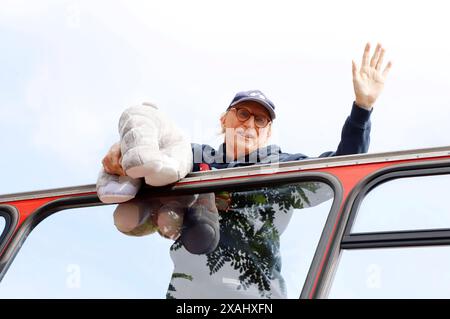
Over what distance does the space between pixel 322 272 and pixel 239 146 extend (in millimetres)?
1087

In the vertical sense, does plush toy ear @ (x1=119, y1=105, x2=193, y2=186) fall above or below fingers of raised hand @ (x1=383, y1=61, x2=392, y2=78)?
below

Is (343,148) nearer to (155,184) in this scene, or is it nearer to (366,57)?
(366,57)

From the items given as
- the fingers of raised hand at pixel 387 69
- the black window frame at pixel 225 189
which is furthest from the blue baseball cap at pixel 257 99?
the black window frame at pixel 225 189

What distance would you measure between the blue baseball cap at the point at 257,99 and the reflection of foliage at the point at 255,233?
0.79 meters

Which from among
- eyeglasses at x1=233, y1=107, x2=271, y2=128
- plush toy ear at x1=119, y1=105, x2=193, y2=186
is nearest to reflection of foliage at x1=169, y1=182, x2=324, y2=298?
plush toy ear at x1=119, y1=105, x2=193, y2=186

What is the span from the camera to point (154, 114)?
319 cm

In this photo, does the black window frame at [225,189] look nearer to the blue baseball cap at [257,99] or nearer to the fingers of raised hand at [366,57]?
the blue baseball cap at [257,99]

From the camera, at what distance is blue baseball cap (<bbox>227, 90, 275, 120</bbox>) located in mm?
3527

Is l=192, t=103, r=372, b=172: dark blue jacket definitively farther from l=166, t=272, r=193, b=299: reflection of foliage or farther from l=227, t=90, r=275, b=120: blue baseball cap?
l=166, t=272, r=193, b=299: reflection of foliage

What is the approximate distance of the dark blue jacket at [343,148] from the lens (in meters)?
3.25

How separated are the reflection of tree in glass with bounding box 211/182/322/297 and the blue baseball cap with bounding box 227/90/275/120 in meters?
0.79
